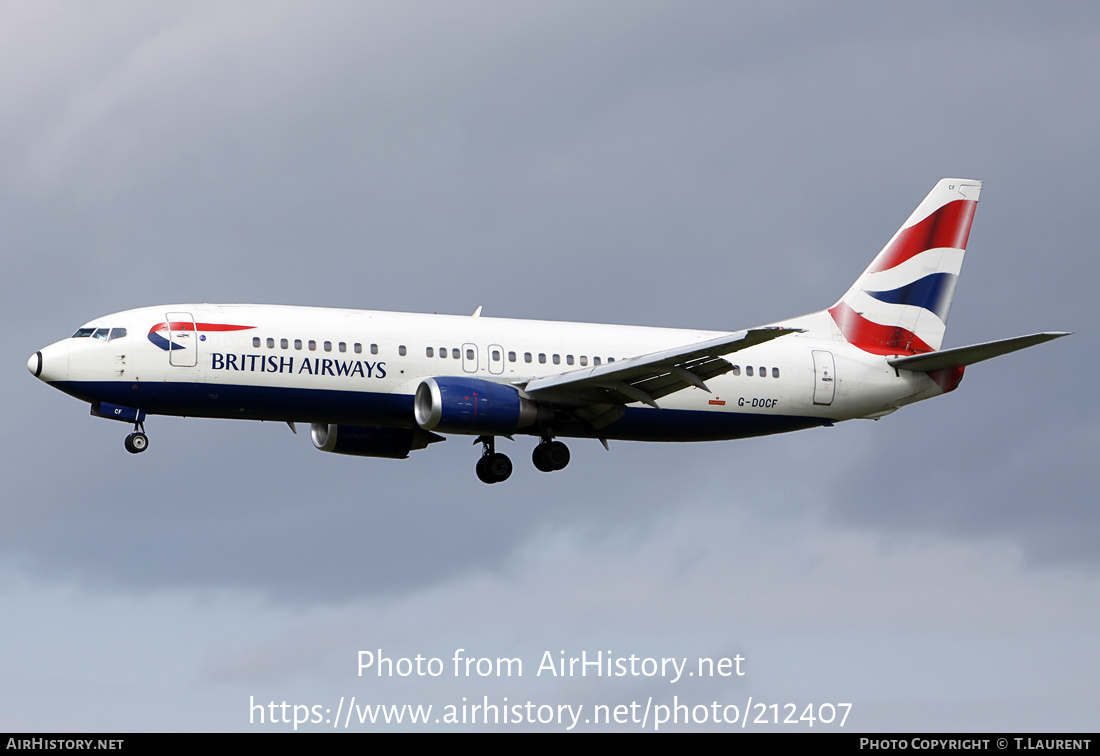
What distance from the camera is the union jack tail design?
53.6 m

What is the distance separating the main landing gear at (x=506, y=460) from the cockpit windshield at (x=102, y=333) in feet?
37.3

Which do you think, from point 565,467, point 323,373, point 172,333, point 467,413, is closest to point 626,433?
point 565,467

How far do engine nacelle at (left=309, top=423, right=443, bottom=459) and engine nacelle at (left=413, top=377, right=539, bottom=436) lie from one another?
17.3ft

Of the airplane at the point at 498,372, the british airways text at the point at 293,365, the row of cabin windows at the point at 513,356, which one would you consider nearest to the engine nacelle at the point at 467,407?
the airplane at the point at 498,372

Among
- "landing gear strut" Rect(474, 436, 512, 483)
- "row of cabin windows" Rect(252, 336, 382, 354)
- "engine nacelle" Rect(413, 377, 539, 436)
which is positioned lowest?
"landing gear strut" Rect(474, 436, 512, 483)

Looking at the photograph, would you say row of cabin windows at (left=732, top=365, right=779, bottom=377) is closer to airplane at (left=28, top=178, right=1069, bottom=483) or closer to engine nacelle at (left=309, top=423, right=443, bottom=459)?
airplane at (left=28, top=178, right=1069, bottom=483)

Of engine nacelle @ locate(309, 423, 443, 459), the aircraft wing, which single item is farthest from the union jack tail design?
engine nacelle @ locate(309, 423, 443, 459)

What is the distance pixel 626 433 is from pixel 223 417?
12.2 metres

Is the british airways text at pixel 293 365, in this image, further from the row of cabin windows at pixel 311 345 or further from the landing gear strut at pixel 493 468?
the landing gear strut at pixel 493 468

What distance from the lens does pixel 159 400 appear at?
44062mm

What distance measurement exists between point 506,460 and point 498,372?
12.2 ft

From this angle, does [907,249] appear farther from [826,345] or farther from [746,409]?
[746,409]

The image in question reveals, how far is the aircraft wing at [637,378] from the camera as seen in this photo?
43500mm

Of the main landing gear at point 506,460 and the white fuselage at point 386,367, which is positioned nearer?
the white fuselage at point 386,367
